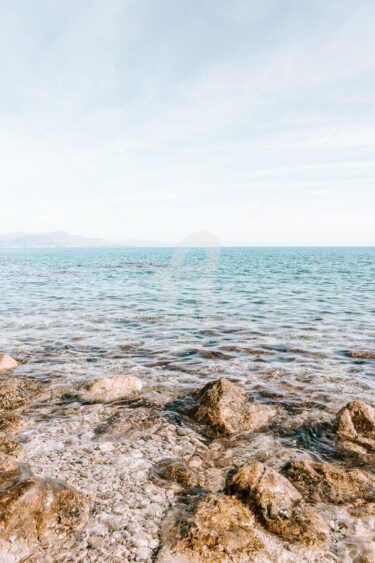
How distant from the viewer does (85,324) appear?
17.0 metres

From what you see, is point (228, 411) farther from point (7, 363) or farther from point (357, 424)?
point (7, 363)

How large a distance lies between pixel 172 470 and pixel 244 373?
5.26 metres

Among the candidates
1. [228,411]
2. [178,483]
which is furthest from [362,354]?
[178,483]

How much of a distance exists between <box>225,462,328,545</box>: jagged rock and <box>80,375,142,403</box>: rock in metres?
4.25

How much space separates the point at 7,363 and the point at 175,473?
734 cm

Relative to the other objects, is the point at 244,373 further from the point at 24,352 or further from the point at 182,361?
the point at 24,352

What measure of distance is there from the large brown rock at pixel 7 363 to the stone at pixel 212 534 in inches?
312

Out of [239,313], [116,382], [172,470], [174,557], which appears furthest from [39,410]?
[239,313]

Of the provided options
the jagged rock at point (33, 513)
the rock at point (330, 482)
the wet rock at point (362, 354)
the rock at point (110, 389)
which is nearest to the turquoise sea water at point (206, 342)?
the wet rock at point (362, 354)

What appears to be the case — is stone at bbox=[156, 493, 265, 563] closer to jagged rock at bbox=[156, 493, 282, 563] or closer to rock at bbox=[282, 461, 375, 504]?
jagged rock at bbox=[156, 493, 282, 563]

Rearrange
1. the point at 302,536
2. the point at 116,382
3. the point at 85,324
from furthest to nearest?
1. the point at 85,324
2. the point at 116,382
3. the point at 302,536

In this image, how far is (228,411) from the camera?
756cm

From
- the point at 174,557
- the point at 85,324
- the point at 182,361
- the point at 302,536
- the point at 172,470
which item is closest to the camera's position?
the point at 174,557

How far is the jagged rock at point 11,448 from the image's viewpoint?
239 inches
